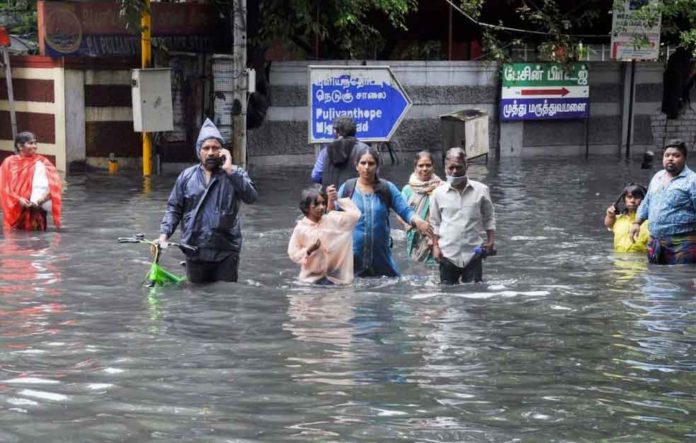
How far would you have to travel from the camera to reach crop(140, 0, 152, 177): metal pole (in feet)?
62.4

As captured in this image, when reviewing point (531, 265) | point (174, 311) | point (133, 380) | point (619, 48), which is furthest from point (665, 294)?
point (619, 48)

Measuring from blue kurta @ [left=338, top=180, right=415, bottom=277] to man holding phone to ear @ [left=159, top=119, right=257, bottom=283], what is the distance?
0.99 metres

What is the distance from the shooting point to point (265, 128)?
72.4ft

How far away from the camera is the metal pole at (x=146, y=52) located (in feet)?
62.4

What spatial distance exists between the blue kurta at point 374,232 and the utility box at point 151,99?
30.3 feet

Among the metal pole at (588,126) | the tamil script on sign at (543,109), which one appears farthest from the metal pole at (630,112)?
the tamil script on sign at (543,109)

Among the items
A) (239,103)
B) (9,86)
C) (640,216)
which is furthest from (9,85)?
(640,216)

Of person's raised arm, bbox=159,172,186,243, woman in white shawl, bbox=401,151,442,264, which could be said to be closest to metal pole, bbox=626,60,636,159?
woman in white shawl, bbox=401,151,442,264

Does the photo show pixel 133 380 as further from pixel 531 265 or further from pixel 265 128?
pixel 265 128

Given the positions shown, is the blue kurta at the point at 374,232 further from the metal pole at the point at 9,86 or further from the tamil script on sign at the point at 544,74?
the tamil script on sign at the point at 544,74

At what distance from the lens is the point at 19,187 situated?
1420 cm

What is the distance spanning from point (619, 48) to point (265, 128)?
23.8ft

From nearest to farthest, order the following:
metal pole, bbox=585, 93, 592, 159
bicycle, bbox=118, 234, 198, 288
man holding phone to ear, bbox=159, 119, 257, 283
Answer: bicycle, bbox=118, 234, 198, 288
man holding phone to ear, bbox=159, 119, 257, 283
metal pole, bbox=585, 93, 592, 159

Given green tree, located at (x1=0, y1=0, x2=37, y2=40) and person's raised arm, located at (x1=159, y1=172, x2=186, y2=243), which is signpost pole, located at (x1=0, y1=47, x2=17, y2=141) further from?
person's raised arm, located at (x1=159, y1=172, x2=186, y2=243)
